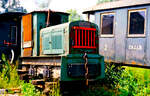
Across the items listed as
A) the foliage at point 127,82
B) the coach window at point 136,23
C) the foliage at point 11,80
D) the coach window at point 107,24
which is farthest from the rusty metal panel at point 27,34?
the coach window at point 136,23

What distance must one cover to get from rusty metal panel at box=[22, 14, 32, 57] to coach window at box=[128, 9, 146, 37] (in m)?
3.69

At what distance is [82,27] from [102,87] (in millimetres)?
2207

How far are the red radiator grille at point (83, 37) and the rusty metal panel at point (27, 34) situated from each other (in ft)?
7.64

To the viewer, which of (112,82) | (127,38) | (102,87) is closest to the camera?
(102,87)

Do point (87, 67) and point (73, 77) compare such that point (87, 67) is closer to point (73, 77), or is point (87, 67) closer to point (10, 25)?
point (73, 77)

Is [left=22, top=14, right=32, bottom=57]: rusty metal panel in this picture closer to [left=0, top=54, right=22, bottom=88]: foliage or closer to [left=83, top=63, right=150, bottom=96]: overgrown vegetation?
[left=0, top=54, right=22, bottom=88]: foliage

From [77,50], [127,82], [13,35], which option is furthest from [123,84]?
[13,35]

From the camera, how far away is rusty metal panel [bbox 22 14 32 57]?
24.7 ft

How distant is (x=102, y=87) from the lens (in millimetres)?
6863

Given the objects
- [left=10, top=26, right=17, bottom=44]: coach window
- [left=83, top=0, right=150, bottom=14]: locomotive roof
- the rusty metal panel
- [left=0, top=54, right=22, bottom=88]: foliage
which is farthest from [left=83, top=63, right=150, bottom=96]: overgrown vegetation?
[left=10, top=26, right=17, bottom=44]: coach window

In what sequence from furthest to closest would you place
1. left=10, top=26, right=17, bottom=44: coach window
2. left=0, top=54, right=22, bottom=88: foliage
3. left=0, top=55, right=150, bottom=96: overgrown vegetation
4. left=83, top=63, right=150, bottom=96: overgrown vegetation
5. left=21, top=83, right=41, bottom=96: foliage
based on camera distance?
left=10, top=26, right=17, bottom=44: coach window, left=0, top=54, right=22, bottom=88: foliage, left=83, top=63, right=150, bottom=96: overgrown vegetation, left=0, top=55, right=150, bottom=96: overgrown vegetation, left=21, top=83, right=41, bottom=96: foliage

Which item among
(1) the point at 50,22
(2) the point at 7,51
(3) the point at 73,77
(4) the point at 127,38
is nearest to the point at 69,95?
(3) the point at 73,77

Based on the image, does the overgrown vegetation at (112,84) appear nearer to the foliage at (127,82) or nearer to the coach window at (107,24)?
the foliage at (127,82)

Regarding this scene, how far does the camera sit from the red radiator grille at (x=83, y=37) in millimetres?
5797
